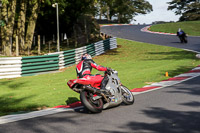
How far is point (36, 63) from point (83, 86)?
40.8 feet

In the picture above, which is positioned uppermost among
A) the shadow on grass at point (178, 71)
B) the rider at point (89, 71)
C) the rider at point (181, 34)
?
the rider at point (181, 34)

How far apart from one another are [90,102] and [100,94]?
41cm

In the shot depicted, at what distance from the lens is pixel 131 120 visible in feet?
24.2

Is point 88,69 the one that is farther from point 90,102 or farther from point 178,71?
point 178,71

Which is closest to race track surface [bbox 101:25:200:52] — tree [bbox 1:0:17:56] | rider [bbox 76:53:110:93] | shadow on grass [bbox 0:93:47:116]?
tree [bbox 1:0:17:56]

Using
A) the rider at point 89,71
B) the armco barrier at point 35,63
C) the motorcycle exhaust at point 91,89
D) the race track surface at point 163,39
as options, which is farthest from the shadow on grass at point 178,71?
the race track surface at point 163,39

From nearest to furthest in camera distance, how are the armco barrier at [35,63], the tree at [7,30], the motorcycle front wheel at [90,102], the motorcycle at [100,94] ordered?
1. the motorcycle front wheel at [90,102]
2. the motorcycle at [100,94]
3. the armco barrier at [35,63]
4. the tree at [7,30]

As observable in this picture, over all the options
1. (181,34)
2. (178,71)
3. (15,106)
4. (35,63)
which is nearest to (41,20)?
(181,34)

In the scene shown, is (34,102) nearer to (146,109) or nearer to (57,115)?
(57,115)

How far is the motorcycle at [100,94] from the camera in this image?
812 cm

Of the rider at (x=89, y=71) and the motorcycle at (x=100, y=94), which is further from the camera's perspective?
the rider at (x=89, y=71)

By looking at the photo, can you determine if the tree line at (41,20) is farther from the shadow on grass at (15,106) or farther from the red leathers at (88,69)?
the red leathers at (88,69)

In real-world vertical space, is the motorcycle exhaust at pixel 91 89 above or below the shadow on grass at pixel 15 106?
above

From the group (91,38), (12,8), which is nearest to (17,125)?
(12,8)
